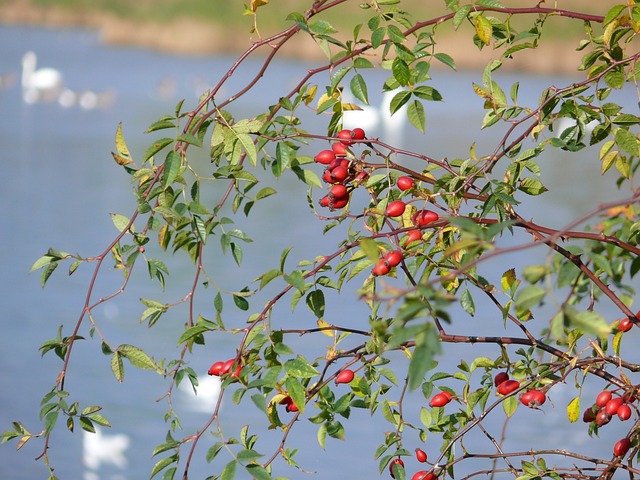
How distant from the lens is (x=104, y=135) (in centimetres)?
1035

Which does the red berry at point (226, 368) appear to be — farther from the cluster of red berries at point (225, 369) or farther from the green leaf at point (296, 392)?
the green leaf at point (296, 392)

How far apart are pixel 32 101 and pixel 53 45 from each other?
283 inches

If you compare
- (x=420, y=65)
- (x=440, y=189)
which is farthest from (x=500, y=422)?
(x=420, y=65)

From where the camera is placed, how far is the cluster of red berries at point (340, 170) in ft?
3.76

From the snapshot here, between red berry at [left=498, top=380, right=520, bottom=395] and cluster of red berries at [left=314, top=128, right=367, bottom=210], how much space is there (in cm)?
29

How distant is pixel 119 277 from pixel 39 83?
8.22 meters

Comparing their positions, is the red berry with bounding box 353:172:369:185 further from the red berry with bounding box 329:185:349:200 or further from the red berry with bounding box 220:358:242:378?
the red berry with bounding box 220:358:242:378

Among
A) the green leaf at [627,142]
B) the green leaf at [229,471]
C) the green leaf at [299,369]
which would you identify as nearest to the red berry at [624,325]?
the green leaf at [627,142]

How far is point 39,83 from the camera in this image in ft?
42.0

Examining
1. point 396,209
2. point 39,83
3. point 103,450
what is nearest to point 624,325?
point 396,209

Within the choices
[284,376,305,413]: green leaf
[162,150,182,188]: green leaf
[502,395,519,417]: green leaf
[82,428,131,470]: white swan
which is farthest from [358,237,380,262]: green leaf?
[82,428,131,470]: white swan

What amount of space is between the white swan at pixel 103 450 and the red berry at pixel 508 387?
209 centimetres

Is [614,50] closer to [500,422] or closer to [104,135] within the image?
[500,422]

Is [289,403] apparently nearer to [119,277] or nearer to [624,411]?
[624,411]
